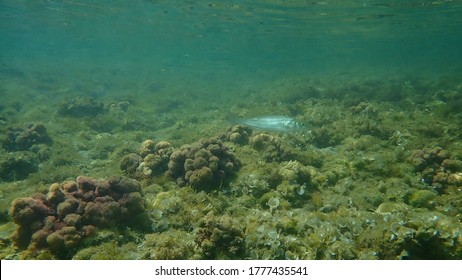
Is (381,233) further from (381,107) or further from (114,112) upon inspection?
(114,112)

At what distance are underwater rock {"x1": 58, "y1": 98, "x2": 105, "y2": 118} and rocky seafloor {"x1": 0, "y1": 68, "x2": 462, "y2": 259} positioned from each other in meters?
3.60

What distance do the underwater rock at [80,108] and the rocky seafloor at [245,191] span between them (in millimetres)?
3601

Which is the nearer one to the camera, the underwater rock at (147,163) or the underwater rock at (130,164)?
the underwater rock at (147,163)

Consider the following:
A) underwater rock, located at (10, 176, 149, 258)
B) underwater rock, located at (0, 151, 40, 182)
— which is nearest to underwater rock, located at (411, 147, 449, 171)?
underwater rock, located at (10, 176, 149, 258)

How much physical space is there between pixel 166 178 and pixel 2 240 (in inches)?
153

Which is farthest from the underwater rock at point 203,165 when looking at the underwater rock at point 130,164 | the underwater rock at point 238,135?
the underwater rock at point 238,135

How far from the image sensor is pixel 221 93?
104 ft

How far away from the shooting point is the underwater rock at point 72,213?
561 centimetres

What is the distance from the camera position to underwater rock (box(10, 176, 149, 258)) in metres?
5.61

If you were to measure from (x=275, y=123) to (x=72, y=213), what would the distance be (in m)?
5.51

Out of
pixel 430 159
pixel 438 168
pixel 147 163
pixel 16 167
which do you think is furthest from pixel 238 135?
pixel 16 167

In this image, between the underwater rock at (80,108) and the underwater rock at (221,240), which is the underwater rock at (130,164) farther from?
the underwater rock at (80,108)
